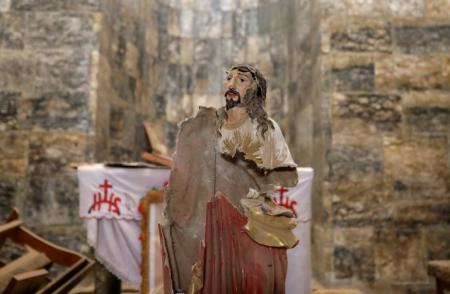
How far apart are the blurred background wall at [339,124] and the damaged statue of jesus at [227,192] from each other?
2.70 metres

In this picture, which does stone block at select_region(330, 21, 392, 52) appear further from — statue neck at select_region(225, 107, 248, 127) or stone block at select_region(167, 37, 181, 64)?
statue neck at select_region(225, 107, 248, 127)

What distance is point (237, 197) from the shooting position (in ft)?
8.02

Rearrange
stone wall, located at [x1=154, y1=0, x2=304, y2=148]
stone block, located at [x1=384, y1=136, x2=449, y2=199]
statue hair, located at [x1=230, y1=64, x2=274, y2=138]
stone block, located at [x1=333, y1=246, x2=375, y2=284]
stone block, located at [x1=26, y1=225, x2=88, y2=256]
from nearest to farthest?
1. statue hair, located at [x1=230, y1=64, x2=274, y2=138]
2. stone block, located at [x1=333, y1=246, x2=375, y2=284]
3. stone block, located at [x1=384, y1=136, x2=449, y2=199]
4. stone block, located at [x1=26, y1=225, x2=88, y2=256]
5. stone wall, located at [x1=154, y1=0, x2=304, y2=148]

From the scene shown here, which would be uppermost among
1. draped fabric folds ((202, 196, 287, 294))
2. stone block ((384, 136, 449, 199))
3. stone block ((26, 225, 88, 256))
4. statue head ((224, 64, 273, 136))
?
statue head ((224, 64, 273, 136))

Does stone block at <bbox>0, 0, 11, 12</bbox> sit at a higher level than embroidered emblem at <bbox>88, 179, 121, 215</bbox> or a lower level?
higher

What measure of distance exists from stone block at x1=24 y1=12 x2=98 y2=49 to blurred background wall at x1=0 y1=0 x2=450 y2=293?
0.04ft

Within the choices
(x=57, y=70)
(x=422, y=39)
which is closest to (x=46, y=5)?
(x=57, y=70)

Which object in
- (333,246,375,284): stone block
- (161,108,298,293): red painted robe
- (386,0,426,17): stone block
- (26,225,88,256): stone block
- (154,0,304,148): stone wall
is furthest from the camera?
(154,0,304,148): stone wall

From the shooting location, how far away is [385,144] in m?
4.96

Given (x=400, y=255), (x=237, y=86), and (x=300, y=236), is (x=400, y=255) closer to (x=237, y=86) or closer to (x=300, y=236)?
(x=300, y=236)

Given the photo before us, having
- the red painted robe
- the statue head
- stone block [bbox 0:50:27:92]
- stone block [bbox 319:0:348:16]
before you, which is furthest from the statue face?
stone block [bbox 0:50:27:92]

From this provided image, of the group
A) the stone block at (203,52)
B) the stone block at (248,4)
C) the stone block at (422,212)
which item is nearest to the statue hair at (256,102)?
the stone block at (422,212)

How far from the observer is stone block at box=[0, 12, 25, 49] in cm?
524

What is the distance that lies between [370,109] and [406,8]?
140cm
